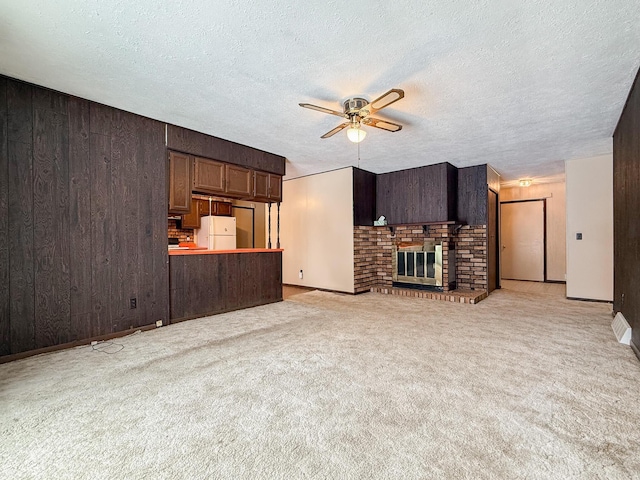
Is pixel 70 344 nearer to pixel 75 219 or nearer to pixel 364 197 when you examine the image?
pixel 75 219

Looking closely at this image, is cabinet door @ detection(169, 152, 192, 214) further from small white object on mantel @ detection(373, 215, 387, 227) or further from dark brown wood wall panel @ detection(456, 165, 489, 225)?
dark brown wood wall panel @ detection(456, 165, 489, 225)

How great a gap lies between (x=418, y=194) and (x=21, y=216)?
5.51 metres

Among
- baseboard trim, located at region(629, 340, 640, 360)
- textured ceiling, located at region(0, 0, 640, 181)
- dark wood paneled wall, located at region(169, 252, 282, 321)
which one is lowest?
baseboard trim, located at region(629, 340, 640, 360)

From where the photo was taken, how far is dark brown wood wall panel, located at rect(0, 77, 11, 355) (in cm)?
262

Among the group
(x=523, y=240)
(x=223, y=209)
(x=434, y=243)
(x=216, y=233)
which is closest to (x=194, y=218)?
(x=216, y=233)

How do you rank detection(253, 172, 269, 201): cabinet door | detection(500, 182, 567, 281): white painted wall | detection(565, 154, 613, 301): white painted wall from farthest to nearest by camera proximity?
1. detection(500, 182, 567, 281): white painted wall
2. detection(565, 154, 613, 301): white painted wall
3. detection(253, 172, 269, 201): cabinet door


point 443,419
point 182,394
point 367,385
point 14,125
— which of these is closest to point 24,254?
point 14,125

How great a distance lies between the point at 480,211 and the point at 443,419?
15.6ft

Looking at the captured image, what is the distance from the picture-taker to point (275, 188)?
509cm

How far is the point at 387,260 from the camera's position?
6367 millimetres

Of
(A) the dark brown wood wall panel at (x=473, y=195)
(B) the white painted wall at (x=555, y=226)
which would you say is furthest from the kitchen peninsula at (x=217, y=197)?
(B) the white painted wall at (x=555, y=226)

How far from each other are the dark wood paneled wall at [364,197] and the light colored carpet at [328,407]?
3.07 meters

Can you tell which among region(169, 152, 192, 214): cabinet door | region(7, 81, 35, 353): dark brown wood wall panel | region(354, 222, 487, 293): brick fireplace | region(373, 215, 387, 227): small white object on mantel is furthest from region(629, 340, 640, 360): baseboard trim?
region(7, 81, 35, 353): dark brown wood wall panel

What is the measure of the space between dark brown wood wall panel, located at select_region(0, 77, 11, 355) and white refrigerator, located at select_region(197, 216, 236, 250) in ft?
12.0
